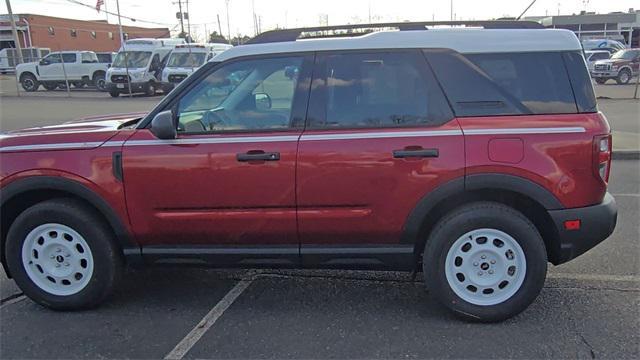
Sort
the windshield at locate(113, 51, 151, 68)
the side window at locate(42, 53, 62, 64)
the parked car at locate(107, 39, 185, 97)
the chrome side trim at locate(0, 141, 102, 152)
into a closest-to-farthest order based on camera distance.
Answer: the chrome side trim at locate(0, 141, 102, 152)
the parked car at locate(107, 39, 185, 97)
the windshield at locate(113, 51, 151, 68)
the side window at locate(42, 53, 62, 64)

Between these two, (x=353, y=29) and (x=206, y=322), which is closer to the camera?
(x=206, y=322)

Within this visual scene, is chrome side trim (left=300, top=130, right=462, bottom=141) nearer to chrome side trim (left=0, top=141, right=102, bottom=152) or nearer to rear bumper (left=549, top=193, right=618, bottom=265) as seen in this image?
rear bumper (left=549, top=193, right=618, bottom=265)

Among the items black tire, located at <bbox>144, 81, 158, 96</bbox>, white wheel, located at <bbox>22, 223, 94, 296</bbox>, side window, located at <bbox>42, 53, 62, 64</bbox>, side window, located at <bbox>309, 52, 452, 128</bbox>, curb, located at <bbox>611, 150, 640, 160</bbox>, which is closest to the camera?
side window, located at <bbox>309, 52, 452, 128</bbox>

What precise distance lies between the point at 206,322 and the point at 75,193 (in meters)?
1.20

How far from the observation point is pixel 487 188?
3219 mm

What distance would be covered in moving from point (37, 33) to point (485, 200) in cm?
6225

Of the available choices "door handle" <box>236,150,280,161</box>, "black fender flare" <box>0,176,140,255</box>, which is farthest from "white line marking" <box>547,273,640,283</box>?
"black fender flare" <box>0,176,140,255</box>

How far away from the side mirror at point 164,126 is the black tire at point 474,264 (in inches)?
69.8

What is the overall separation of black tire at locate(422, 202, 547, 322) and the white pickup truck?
26626mm

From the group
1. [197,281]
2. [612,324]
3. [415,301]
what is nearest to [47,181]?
[197,281]

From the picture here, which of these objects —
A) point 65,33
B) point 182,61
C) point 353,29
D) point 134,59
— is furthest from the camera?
point 65,33

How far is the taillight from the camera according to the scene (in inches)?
124

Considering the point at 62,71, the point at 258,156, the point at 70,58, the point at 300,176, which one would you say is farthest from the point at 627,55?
the point at 62,71

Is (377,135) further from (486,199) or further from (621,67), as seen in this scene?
(621,67)
